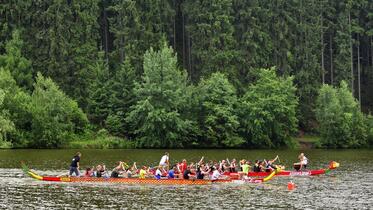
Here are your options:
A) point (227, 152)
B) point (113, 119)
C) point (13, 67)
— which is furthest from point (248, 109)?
point (13, 67)

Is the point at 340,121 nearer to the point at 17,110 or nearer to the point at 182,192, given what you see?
the point at 17,110

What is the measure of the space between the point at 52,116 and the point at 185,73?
19409 millimetres

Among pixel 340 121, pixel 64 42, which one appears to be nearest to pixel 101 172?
pixel 340 121

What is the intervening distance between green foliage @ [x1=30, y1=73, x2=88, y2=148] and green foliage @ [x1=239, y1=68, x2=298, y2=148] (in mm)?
21544

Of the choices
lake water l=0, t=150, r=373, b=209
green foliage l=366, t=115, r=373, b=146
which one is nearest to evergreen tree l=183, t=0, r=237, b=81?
green foliage l=366, t=115, r=373, b=146

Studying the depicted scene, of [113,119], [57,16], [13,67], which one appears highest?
[57,16]

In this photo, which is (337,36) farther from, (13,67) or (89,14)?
(13,67)

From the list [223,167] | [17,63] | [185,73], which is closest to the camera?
[223,167]

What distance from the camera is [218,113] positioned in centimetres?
9275

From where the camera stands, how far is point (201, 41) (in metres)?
106

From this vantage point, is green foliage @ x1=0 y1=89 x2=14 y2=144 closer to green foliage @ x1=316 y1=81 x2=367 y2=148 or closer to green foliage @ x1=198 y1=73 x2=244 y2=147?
green foliage @ x1=198 y1=73 x2=244 y2=147

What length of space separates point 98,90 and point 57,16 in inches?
505

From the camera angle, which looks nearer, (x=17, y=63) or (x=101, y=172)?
(x=101, y=172)

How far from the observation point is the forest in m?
91.4
